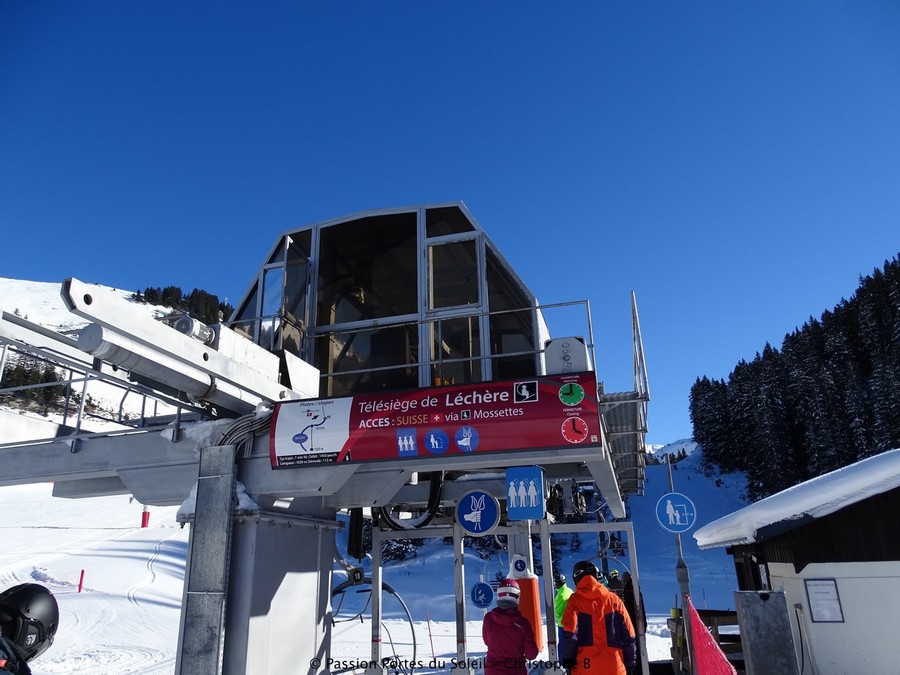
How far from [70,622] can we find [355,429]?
16.8 meters

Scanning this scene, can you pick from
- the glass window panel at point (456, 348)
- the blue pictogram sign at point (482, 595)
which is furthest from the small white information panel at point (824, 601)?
the blue pictogram sign at point (482, 595)

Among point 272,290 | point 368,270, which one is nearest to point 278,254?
point 272,290

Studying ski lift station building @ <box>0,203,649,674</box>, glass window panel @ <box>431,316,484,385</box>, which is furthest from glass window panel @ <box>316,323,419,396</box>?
glass window panel @ <box>431,316,484,385</box>

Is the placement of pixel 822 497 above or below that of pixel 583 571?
above

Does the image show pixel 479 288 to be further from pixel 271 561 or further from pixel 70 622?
pixel 70 622

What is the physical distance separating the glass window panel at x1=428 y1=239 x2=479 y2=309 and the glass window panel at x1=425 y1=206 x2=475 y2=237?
271 millimetres

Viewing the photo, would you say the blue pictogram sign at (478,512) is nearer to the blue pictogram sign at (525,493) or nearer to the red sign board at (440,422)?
the blue pictogram sign at (525,493)

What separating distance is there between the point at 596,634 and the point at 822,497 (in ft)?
14.6

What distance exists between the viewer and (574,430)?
21.3 ft

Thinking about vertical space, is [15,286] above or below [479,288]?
above

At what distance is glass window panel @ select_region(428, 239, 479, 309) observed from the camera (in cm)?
1021

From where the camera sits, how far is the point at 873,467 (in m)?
8.19

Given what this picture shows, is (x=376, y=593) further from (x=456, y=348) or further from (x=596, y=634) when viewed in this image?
(x=596, y=634)

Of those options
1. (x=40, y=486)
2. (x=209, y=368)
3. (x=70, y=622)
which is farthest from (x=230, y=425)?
(x=40, y=486)
